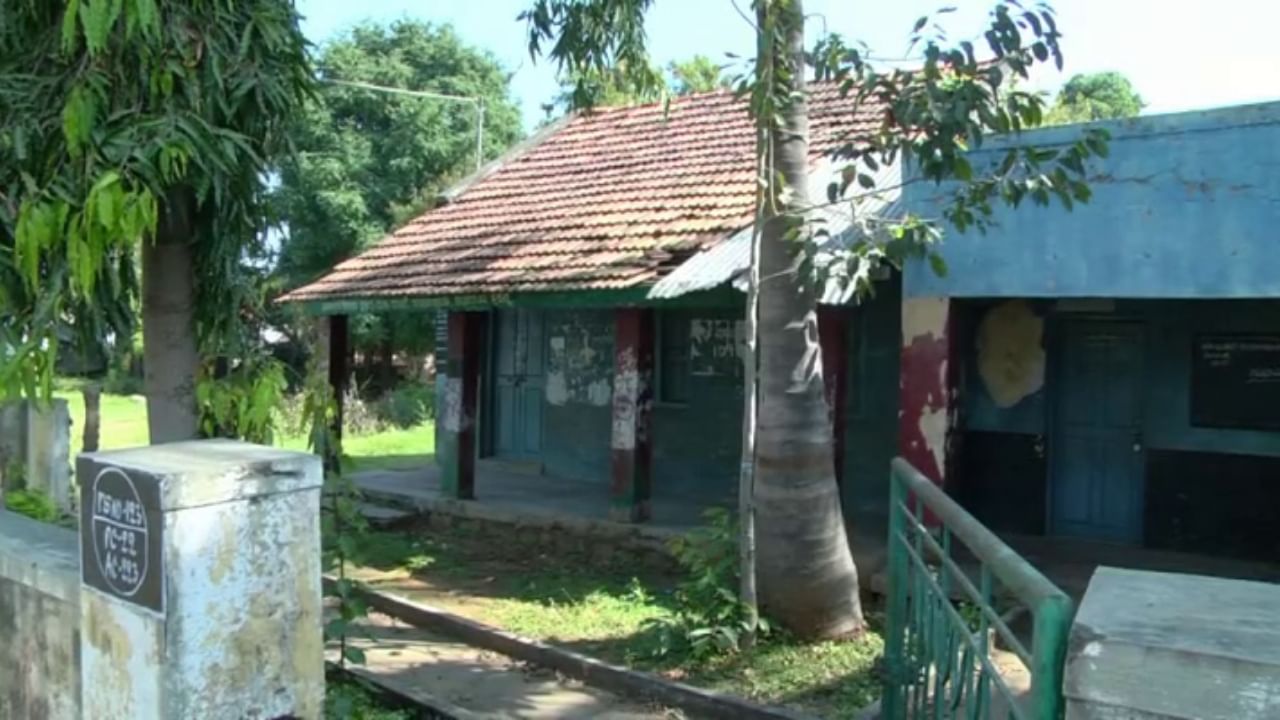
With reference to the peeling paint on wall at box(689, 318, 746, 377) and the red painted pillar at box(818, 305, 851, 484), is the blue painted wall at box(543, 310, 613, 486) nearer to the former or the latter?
the peeling paint on wall at box(689, 318, 746, 377)

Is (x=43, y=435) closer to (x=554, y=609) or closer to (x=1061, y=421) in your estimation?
(x=554, y=609)

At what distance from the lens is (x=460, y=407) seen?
11.7 meters

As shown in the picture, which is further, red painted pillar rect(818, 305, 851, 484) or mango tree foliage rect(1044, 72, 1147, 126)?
mango tree foliage rect(1044, 72, 1147, 126)

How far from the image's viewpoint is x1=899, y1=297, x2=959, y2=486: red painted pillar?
8125 millimetres

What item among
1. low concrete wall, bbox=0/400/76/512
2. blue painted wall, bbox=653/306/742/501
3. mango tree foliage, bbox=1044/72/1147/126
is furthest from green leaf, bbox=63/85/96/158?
mango tree foliage, bbox=1044/72/1147/126

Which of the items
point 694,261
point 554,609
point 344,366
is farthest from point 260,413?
point 344,366

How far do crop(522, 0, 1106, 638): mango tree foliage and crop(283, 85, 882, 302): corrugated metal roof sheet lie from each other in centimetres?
197

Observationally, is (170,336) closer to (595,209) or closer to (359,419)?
(595,209)

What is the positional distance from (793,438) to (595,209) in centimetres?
548

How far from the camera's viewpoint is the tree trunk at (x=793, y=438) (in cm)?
690

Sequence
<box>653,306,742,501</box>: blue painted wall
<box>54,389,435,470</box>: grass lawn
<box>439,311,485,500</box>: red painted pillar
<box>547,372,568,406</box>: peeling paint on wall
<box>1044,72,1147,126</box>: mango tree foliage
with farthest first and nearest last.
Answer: <box>1044,72,1147,126</box>: mango tree foliage → <box>54,389,435,470</box>: grass lawn → <box>547,372,568,406</box>: peeling paint on wall → <box>653,306,742,501</box>: blue painted wall → <box>439,311,485,500</box>: red painted pillar

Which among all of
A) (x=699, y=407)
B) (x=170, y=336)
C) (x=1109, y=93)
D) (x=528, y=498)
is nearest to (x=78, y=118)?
(x=170, y=336)

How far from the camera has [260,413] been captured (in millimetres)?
4277

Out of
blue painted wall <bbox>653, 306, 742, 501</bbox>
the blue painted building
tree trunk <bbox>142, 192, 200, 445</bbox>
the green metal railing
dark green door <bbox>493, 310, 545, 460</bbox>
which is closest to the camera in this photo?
the green metal railing
